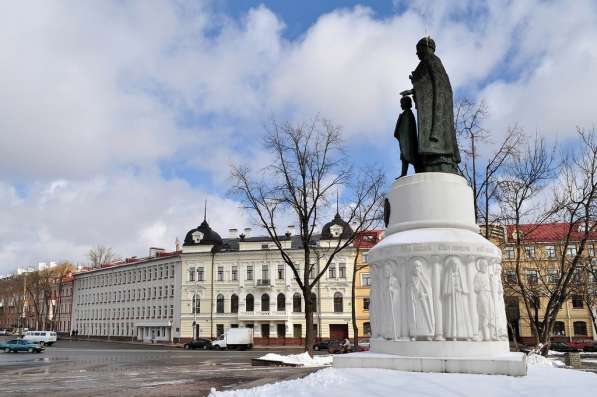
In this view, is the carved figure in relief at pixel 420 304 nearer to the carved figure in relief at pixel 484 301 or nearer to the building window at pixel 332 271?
the carved figure in relief at pixel 484 301

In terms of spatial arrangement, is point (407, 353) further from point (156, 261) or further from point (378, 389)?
point (156, 261)

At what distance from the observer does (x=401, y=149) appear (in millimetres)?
12281

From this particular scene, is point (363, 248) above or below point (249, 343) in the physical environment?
above

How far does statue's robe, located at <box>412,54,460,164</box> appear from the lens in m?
11.7

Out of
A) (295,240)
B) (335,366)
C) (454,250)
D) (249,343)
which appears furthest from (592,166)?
(295,240)

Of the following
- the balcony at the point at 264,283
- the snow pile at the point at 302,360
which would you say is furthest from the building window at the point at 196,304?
the snow pile at the point at 302,360

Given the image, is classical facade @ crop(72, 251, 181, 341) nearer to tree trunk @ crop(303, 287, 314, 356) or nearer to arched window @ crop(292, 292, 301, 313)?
arched window @ crop(292, 292, 301, 313)

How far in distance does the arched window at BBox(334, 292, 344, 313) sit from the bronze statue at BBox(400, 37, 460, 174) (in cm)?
4493

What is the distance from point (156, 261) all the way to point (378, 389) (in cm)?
6181

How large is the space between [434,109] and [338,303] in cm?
4566

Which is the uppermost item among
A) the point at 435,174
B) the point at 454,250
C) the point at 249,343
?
the point at 435,174

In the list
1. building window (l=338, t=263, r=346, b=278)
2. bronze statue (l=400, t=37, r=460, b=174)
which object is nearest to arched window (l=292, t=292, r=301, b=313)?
building window (l=338, t=263, r=346, b=278)

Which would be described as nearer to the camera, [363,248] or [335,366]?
[335,366]

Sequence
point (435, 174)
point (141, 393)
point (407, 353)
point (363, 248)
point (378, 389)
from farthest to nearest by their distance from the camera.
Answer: point (363, 248)
point (141, 393)
point (435, 174)
point (407, 353)
point (378, 389)
